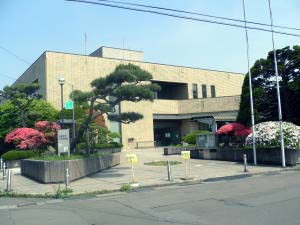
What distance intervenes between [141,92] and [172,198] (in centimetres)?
958

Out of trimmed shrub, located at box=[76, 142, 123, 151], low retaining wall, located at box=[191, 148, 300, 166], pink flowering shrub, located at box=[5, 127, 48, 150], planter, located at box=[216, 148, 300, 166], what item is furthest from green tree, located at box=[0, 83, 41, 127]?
planter, located at box=[216, 148, 300, 166]

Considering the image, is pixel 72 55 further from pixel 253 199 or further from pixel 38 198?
pixel 253 199

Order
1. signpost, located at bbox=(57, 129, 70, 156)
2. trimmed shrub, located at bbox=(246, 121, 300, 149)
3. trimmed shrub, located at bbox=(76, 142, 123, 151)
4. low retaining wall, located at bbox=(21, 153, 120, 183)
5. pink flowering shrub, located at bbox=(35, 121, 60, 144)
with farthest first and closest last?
1. trimmed shrub, located at bbox=(76, 142, 123, 151)
2. pink flowering shrub, located at bbox=(35, 121, 60, 144)
3. trimmed shrub, located at bbox=(246, 121, 300, 149)
4. signpost, located at bbox=(57, 129, 70, 156)
5. low retaining wall, located at bbox=(21, 153, 120, 183)

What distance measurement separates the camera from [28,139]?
33281 mm

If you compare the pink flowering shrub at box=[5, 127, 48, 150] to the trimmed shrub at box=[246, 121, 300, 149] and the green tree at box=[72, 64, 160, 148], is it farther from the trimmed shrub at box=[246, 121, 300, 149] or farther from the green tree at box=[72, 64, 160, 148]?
the trimmed shrub at box=[246, 121, 300, 149]

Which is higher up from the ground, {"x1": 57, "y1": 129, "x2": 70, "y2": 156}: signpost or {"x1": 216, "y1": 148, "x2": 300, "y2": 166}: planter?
{"x1": 57, "y1": 129, "x2": 70, "y2": 156}: signpost

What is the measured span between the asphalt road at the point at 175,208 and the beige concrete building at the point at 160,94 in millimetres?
31478

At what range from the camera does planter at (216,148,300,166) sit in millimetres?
25484

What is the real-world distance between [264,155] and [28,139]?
18.0 metres

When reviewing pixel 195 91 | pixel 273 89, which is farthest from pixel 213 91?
pixel 273 89

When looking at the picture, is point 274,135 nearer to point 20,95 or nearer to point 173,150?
point 173,150

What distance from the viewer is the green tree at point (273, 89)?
30.7 metres

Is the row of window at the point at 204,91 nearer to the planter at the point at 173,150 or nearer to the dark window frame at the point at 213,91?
the dark window frame at the point at 213,91

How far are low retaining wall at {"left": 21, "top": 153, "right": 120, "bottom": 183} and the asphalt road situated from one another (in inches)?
173
